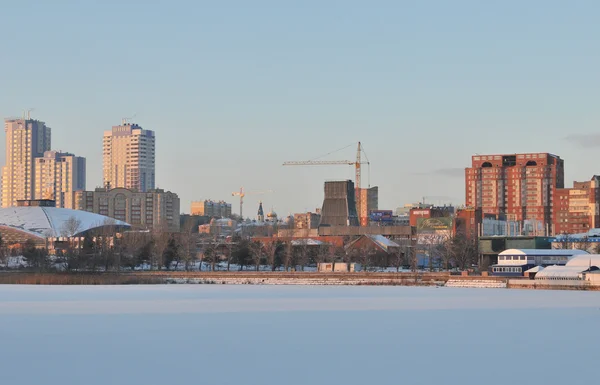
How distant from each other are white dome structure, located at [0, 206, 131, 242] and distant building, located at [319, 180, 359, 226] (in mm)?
38923

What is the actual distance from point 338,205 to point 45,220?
54.7 metres

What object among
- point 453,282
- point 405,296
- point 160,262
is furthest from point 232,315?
point 160,262

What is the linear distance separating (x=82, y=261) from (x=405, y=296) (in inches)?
1912

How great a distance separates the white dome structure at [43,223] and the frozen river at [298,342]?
95.7m

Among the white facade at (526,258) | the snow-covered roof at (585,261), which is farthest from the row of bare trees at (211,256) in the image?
the snow-covered roof at (585,261)

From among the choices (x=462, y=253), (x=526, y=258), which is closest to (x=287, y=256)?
(x=462, y=253)

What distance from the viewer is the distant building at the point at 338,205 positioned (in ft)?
584

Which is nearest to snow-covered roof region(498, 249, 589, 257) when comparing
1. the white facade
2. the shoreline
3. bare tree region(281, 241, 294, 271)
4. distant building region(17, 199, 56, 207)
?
the white facade

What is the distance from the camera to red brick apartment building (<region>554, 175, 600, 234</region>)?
628 feet

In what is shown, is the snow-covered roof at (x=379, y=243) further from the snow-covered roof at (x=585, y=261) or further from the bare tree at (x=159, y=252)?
the snow-covered roof at (x=585, y=261)

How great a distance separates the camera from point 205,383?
878 inches

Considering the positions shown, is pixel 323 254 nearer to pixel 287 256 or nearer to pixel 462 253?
pixel 287 256

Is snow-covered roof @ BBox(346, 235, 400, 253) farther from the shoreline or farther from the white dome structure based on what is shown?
the white dome structure

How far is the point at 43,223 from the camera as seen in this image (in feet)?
495
